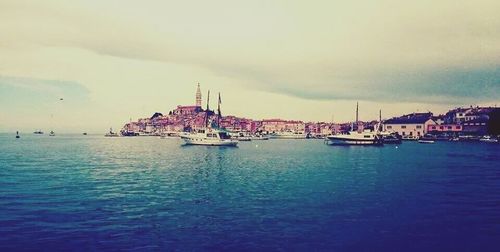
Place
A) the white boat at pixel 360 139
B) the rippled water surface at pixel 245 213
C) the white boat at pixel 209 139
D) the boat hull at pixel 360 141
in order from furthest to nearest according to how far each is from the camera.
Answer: the white boat at pixel 360 139 < the boat hull at pixel 360 141 < the white boat at pixel 209 139 < the rippled water surface at pixel 245 213

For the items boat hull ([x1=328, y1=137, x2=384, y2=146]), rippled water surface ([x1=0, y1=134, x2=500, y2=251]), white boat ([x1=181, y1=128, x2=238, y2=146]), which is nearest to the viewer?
rippled water surface ([x1=0, y1=134, x2=500, y2=251])

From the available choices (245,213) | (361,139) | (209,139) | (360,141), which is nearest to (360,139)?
(361,139)

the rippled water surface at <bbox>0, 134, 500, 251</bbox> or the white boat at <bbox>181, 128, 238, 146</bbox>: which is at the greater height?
the white boat at <bbox>181, 128, 238, 146</bbox>

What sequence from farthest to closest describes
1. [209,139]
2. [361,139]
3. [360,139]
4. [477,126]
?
1. [477,126]
2. [360,139]
3. [361,139]
4. [209,139]

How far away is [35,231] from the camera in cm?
2030

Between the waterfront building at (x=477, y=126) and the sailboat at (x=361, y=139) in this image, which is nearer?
the sailboat at (x=361, y=139)

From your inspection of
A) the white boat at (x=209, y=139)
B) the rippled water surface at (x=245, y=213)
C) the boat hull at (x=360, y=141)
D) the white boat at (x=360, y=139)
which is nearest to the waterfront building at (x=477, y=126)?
the white boat at (x=360, y=139)

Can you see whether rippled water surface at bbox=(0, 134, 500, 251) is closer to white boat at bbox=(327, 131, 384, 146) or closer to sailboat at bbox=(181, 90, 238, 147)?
sailboat at bbox=(181, 90, 238, 147)

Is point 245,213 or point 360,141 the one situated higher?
point 360,141

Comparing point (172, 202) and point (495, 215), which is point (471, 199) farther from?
point (172, 202)

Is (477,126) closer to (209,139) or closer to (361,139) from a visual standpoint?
(361,139)

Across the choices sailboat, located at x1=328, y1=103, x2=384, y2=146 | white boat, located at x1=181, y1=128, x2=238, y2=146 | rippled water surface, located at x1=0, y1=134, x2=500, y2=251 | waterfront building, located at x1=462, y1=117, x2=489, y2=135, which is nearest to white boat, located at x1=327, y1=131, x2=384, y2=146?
sailboat, located at x1=328, y1=103, x2=384, y2=146

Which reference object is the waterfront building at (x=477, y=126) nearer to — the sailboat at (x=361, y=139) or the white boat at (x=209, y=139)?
the sailboat at (x=361, y=139)

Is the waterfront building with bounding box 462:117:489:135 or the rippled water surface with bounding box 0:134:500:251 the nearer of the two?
the rippled water surface with bounding box 0:134:500:251
